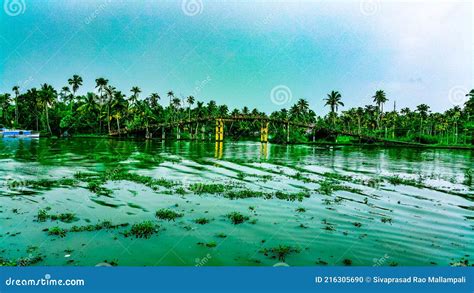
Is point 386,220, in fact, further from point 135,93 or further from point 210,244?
point 135,93

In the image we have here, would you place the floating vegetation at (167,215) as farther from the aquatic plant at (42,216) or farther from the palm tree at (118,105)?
the palm tree at (118,105)

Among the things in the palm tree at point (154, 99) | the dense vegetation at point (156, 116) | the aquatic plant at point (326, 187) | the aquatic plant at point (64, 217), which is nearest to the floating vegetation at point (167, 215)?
the aquatic plant at point (64, 217)

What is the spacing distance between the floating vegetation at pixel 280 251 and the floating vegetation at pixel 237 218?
2.48 meters

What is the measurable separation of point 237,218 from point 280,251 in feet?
9.89

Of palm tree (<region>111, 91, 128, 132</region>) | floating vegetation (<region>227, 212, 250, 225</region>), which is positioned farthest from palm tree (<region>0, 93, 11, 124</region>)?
floating vegetation (<region>227, 212, 250, 225</region>)

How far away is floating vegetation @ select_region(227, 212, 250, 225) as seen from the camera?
37.9 ft

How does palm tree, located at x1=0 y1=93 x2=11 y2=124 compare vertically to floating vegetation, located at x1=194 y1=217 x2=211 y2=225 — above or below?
above

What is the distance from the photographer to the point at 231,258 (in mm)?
8555

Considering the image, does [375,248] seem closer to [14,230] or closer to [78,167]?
[14,230]

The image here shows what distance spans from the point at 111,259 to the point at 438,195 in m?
16.2

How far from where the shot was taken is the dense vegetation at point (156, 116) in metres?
87.2

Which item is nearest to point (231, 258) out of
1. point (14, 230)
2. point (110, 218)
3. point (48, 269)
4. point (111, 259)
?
point (111, 259)

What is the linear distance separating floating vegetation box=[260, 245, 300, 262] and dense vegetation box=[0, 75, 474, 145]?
72.3 metres

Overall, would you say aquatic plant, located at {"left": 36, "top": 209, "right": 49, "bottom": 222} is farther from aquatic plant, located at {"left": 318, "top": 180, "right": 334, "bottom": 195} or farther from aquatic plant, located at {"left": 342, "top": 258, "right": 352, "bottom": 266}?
aquatic plant, located at {"left": 318, "top": 180, "right": 334, "bottom": 195}
